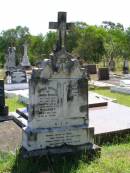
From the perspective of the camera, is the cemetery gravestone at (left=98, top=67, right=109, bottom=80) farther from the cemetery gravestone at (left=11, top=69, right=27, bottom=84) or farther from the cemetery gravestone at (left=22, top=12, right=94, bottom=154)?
the cemetery gravestone at (left=22, top=12, right=94, bottom=154)

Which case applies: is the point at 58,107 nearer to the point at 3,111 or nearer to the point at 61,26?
the point at 61,26

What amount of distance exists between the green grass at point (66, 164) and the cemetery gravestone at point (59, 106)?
0.85ft

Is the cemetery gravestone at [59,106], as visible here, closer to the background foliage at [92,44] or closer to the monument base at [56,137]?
the monument base at [56,137]

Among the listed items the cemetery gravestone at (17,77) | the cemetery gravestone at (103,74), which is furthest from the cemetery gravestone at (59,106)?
the cemetery gravestone at (103,74)

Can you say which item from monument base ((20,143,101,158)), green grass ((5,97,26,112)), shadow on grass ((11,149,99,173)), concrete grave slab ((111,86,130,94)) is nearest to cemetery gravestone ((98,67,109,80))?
concrete grave slab ((111,86,130,94))

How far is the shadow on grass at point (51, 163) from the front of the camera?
19.0 feet

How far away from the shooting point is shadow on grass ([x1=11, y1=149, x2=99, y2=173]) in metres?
5.79

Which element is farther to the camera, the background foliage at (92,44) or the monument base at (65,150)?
the background foliage at (92,44)

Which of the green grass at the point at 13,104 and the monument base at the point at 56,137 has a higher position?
the monument base at the point at 56,137

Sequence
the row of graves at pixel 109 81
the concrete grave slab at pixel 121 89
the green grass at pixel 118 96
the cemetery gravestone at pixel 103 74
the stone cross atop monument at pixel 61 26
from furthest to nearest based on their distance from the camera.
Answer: the cemetery gravestone at pixel 103 74
the row of graves at pixel 109 81
the concrete grave slab at pixel 121 89
the green grass at pixel 118 96
the stone cross atop monument at pixel 61 26

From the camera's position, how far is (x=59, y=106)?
255 inches

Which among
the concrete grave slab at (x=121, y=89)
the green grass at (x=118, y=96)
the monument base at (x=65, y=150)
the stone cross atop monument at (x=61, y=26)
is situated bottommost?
the green grass at (x=118, y=96)

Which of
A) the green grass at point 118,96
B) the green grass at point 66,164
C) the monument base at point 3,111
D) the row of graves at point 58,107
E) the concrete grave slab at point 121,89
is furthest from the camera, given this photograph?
the concrete grave slab at point 121,89

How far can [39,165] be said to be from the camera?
19.5ft
